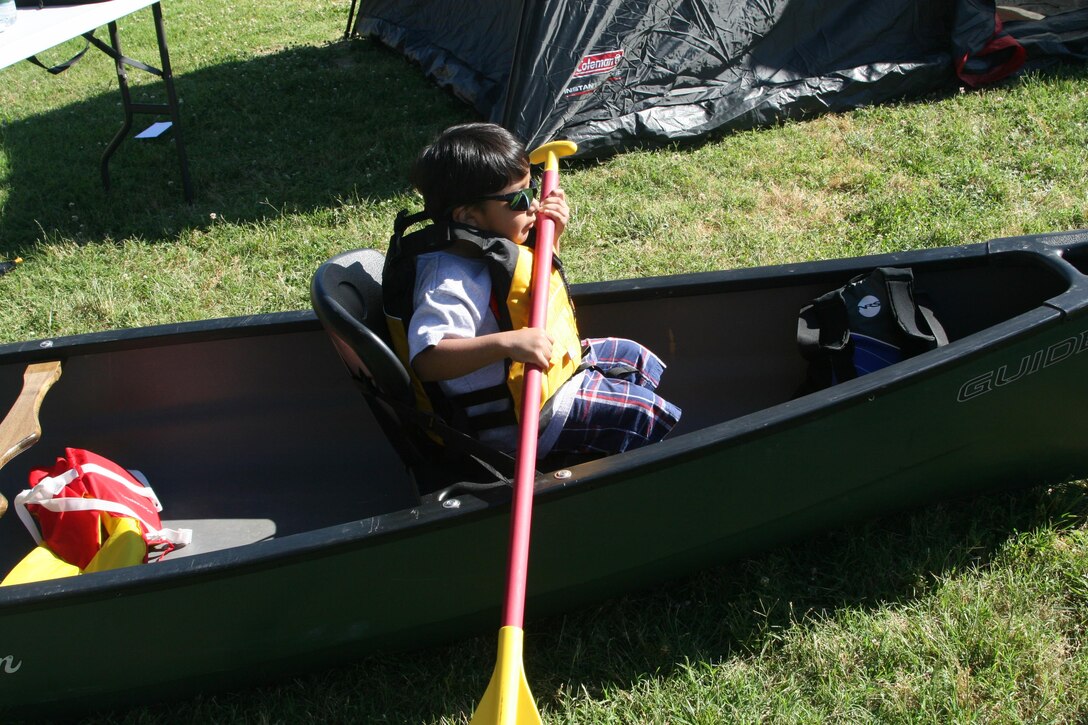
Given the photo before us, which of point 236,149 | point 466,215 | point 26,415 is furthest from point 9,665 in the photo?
point 236,149

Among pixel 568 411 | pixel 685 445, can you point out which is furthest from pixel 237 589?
pixel 685 445

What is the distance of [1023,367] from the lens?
7.57ft

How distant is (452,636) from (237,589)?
0.59 m

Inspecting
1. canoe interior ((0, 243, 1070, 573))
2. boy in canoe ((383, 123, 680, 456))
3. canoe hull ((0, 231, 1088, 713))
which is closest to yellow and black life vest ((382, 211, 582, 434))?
boy in canoe ((383, 123, 680, 456))

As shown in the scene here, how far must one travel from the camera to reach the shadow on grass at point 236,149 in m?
5.05

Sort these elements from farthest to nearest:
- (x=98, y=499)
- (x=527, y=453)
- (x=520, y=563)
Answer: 1. (x=98, y=499)
2. (x=527, y=453)
3. (x=520, y=563)

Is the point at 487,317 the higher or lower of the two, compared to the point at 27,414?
higher

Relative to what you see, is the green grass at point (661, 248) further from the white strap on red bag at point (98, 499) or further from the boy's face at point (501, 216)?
the boy's face at point (501, 216)

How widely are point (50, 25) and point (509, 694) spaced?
4071 mm

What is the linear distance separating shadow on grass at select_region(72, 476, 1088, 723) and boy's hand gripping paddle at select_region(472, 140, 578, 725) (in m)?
0.41

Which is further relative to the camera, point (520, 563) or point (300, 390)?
point (300, 390)

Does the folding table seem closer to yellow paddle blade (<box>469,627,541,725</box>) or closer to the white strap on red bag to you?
the white strap on red bag

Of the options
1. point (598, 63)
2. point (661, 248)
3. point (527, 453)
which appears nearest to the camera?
point (527, 453)

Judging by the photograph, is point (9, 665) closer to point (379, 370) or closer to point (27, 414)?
point (27, 414)
